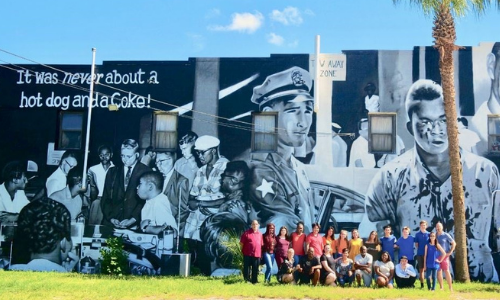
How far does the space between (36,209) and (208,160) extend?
19.8 ft

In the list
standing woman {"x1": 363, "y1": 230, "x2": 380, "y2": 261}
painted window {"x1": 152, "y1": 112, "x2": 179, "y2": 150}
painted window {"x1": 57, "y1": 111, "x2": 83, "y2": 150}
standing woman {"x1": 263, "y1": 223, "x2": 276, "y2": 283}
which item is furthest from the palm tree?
painted window {"x1": 57, "y1": 111, "x2": 83, "y2": 150}

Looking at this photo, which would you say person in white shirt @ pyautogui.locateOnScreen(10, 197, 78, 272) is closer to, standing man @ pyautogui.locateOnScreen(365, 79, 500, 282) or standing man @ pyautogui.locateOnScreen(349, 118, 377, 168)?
standing man @ pyautogui.locateOnScreen(349, 118, 377, 168)

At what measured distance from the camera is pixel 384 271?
589 inches

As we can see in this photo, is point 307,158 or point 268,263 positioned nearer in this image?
point 268,263

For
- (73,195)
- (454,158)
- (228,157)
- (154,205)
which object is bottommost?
(154,205)

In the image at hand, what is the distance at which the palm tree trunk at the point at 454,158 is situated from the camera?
16.9 meters

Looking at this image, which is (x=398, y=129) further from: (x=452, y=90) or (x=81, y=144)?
(x=81, y=144)

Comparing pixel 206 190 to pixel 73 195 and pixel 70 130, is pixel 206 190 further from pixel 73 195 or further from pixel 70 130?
pixel 70 130

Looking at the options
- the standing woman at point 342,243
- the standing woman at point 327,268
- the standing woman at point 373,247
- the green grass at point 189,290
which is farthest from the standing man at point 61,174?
the standing woman at point 373,247

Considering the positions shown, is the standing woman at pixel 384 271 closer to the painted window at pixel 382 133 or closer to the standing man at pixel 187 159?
the painted window at pixel 382 133

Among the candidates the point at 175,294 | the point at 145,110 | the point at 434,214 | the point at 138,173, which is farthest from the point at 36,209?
the point at 434,214

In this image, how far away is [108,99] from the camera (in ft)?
67.3

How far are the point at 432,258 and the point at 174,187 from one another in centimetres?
865

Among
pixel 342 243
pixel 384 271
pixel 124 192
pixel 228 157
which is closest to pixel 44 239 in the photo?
pixel 124 192
